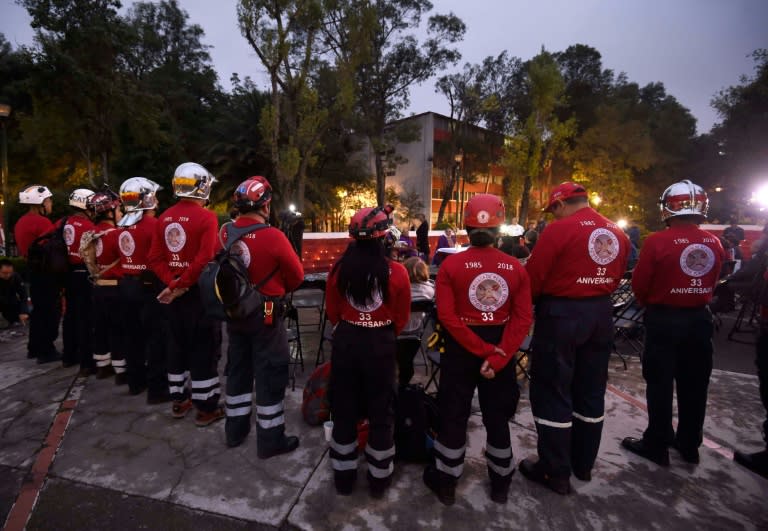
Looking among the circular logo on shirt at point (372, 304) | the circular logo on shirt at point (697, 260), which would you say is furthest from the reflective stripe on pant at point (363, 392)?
the circular logo on shirt at point (697, 260)

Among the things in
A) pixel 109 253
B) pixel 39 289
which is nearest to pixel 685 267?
pixel 109 253

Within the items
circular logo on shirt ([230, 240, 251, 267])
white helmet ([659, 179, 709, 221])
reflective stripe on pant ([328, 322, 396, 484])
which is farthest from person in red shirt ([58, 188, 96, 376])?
white helmet ([659, 179, 709, 221])

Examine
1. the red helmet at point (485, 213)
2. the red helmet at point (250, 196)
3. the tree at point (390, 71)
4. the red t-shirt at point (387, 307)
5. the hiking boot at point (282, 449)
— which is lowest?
the hiking boot at point (282, 449)

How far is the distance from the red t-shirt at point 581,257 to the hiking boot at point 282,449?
7.83 feet

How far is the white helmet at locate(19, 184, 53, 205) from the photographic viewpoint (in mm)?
4996

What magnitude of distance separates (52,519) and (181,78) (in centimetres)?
3619

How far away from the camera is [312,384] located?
364 cm

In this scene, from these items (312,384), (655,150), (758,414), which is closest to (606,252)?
(312,384)

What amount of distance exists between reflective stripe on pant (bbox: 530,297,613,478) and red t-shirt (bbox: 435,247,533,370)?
349 mm

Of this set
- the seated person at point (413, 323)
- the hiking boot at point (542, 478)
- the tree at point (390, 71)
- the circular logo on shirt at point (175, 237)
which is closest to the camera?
the hiking boot at point (542, 478)

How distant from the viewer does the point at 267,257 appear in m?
2.98

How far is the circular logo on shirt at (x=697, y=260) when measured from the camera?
292cm

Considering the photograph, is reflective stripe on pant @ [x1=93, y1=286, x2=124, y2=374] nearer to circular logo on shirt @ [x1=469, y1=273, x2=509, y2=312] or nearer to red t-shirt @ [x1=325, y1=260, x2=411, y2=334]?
red t-shirt @ [x1=325, y1=260, x2=411, y2=334]

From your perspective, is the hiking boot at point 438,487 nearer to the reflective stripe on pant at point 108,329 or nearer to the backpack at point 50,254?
the reflective stripe on pant at point 108,329
